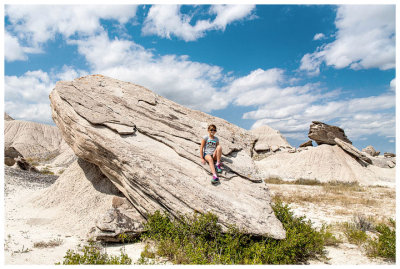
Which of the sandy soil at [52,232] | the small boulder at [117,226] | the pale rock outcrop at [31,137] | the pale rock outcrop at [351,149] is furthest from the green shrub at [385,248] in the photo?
the pale rock outcrop at [31,137]

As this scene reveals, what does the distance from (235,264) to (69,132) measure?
270 inches

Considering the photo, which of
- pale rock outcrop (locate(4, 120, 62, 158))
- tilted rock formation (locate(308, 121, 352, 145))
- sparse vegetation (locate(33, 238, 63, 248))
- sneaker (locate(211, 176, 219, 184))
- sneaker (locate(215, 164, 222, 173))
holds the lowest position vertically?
sparse vegetation (locate(33, 238, 63, 248))

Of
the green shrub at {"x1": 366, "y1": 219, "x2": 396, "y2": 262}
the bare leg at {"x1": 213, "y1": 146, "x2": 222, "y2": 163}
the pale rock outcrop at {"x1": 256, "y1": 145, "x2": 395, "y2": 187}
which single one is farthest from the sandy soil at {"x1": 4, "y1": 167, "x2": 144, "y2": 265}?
the pale rock outcrop at {"x1": 256, "y1": 145, "x2": 395, "y2": 187}

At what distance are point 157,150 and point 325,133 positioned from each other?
25408 millimetres

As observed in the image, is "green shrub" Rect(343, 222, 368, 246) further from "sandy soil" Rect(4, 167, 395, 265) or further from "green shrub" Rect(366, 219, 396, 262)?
"green shrub" Rect(366, 219, 396, 262)

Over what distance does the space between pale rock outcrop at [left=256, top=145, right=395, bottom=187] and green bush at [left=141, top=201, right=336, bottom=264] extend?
Answer: 20.3 m

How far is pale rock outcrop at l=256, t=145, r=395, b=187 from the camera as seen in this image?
2439 centimetres

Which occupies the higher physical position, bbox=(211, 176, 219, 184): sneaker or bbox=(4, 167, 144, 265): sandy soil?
bbox=(211, 176, 219, 184): sneaker

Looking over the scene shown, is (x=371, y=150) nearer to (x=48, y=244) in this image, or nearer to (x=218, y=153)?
(x=218, y=153)

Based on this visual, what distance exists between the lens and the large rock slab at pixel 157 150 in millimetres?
6594

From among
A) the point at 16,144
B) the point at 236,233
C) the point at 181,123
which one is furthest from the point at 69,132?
the point at 16,144

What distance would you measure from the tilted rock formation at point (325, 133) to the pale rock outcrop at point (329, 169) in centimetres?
87

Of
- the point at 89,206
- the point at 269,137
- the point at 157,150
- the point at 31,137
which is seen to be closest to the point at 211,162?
the point at 157,150

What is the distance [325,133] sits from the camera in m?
27.9
